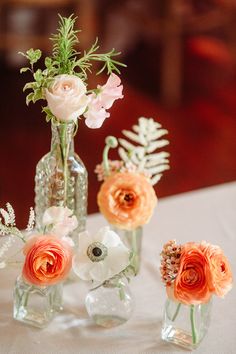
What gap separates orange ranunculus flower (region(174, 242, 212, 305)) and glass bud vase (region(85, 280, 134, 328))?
0.15 meters

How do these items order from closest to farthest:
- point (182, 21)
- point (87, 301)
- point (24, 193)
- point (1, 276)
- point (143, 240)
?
point (87, 301) < point (1, 276) < point (143, 240) < point (24, 193) < point (182, 21)

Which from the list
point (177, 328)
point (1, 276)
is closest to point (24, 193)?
point (1, 276)

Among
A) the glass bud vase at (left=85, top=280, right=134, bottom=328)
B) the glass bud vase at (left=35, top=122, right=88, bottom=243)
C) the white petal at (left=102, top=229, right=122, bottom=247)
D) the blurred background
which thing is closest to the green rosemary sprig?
the glass bud vase at (left=35, top=122, right=88, bottom=243)

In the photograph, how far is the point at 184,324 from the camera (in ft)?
3.64

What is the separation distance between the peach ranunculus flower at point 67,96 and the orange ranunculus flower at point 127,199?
0.19 metres

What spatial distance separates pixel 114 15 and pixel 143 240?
286cm

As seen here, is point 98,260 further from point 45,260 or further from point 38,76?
point 38,76

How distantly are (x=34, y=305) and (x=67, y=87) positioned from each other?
1.21 ft

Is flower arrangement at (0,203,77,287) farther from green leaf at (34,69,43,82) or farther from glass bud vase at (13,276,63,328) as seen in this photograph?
green leaf at (34,69,43,82)

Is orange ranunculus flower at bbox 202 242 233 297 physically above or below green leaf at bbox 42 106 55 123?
below

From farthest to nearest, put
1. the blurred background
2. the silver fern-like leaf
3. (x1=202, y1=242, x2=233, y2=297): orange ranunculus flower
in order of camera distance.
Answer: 1. the blurred background
2. the silver fern-like leaf
3. (x1=202, y1=242, x2=233, y2=297): orange ranunculus flower

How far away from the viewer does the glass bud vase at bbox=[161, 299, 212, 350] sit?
43.0 inches

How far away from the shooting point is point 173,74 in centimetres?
387

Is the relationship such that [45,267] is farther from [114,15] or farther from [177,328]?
[114,15]
